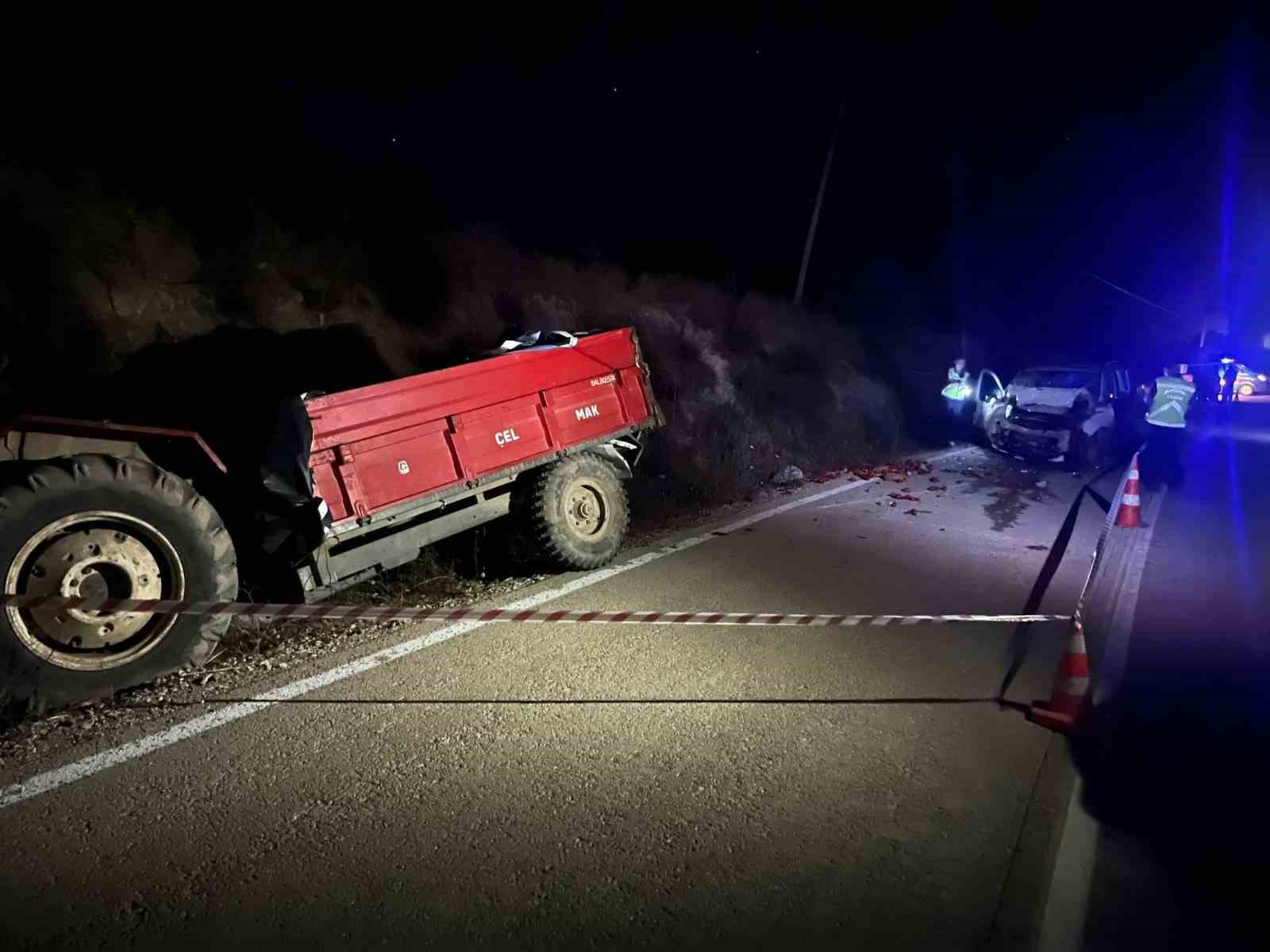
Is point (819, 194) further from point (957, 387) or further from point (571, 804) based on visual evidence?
point (571, 804)

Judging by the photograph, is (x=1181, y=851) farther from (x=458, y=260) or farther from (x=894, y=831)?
(x=458, y=260)

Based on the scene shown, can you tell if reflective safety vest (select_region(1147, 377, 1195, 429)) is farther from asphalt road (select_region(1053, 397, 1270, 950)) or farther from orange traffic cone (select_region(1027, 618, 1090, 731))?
orange traffic cone (select_region(1027, 618, 1090, 731))

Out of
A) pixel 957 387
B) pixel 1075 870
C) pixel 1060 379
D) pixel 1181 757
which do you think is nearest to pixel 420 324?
pixel 1181 757

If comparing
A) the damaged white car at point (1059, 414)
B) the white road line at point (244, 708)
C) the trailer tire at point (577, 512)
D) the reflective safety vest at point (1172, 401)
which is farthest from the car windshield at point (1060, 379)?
the white road line at point (244, 708)

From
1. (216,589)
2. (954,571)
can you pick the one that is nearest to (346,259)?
(216,589)

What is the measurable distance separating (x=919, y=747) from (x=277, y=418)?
4332 millimetres

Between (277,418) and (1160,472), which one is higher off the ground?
(277,418)

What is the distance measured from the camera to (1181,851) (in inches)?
134

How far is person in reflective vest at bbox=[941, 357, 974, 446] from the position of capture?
16.2 meters

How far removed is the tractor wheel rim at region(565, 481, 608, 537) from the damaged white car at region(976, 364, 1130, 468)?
1019 cm

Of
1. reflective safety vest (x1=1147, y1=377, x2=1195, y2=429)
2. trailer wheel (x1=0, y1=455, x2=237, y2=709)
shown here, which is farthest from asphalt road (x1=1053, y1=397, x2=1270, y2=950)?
reflective safety vest (x1=1147, y1=377, x2=1195, y2=429)

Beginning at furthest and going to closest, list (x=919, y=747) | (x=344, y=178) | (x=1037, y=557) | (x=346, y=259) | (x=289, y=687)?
(x=344, y=178) < (x=346, y=259) < (x=1037, y=557) < (x=289, y=687) < (x=919, y=747)

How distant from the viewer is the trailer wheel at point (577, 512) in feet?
21.2

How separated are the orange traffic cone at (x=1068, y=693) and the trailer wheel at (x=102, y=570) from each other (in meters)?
4.77
